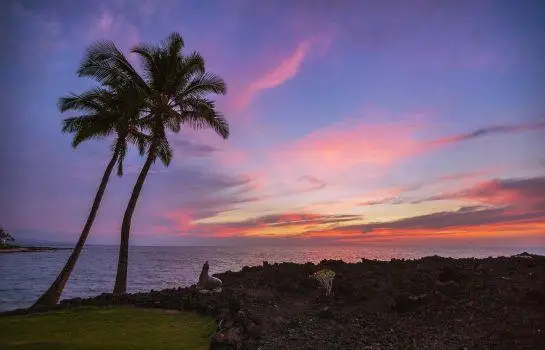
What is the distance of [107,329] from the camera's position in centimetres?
1488

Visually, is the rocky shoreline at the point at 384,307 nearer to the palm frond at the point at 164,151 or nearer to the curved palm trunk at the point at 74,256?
the curved palm trunk at the point at 74,256

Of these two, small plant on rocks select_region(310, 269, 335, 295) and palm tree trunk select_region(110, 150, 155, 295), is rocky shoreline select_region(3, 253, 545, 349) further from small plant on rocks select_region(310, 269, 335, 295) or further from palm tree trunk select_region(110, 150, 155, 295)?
palm tree trunk select_region(110, 150, 155, 295)

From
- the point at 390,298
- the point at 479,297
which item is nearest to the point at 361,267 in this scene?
the point at 390,298

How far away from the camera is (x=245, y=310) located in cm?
1719

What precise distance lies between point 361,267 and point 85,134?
1910cm

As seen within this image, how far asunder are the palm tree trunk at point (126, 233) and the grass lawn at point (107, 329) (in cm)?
645

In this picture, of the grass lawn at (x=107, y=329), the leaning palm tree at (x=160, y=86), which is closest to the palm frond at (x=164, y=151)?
the leaning palm tree at (x=160, y=86)

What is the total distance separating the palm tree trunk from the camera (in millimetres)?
24873

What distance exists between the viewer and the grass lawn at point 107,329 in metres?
13.0

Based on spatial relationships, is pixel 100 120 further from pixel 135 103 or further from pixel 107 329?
pixel 107 329

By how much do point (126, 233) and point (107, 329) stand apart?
11.6m

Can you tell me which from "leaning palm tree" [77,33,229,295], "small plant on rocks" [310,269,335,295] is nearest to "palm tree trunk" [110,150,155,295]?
"leaning palm tree" [77,33,229,295]

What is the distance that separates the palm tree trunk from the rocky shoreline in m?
4.79

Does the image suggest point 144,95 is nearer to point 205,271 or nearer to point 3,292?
point 205,271
